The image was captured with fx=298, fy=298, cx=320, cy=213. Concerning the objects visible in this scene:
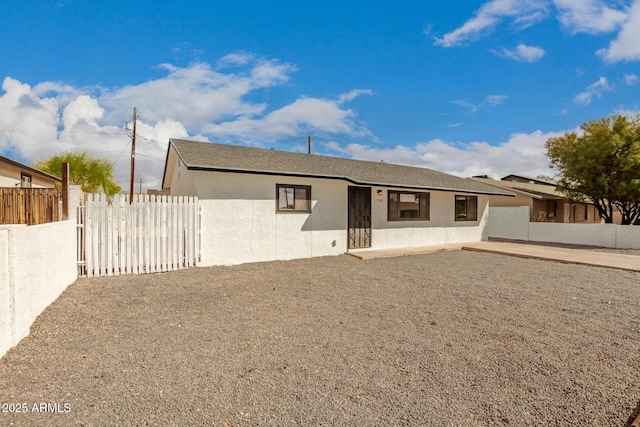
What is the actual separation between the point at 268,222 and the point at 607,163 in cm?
1795

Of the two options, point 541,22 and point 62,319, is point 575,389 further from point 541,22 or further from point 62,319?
point 541,22

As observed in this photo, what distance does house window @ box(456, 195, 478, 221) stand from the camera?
1420cm

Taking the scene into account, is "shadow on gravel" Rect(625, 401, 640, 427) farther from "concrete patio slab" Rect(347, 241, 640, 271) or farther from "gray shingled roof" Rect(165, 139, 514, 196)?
"gray shingled roof" Rect(165, 139, 514, 196)

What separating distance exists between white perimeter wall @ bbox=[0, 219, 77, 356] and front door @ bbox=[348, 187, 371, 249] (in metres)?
8.20

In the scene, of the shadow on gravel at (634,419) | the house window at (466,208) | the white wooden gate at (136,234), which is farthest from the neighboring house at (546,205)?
the shadow on gravel at (634,419)

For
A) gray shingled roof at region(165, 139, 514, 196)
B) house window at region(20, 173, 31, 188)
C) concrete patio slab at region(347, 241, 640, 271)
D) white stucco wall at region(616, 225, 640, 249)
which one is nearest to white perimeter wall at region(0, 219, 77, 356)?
gray shingled roof at region(165, 139, 514, 196)

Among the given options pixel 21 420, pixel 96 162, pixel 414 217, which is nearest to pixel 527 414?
pixel 21 420

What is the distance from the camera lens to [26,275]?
12.0ft

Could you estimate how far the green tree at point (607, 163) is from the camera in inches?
583

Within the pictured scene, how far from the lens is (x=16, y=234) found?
10.9 ft

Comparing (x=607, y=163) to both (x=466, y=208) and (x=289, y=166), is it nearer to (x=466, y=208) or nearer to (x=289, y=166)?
(x=466, y=208)

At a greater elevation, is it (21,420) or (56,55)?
(56,55)

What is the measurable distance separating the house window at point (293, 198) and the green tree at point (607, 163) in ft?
51.9

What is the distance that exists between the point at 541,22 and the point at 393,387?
1212 centimetres
